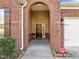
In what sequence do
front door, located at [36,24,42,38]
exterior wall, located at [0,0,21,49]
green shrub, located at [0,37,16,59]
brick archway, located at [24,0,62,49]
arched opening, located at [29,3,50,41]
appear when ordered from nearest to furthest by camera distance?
green shrub, located at [0,37,16,59], exterior wall, located at [0,0,21,49], brick archway, located at [24,0,62,49], arched opening, located at [29,3,50,41], front door, located at [36,24,42,38]

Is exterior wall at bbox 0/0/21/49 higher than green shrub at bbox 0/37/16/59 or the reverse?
higher

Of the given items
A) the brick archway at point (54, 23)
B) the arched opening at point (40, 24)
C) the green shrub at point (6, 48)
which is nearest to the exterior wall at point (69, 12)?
the brick archway at point (54, 23)

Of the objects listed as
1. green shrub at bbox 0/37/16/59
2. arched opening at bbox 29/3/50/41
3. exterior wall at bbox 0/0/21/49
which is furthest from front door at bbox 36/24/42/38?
green shrub at bbox 0/37/16/59

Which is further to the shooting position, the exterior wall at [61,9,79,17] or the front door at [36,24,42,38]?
the front door at [36,24,42,38]

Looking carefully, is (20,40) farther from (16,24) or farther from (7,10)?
(7,10)

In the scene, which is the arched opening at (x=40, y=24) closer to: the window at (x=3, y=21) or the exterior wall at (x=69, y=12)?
the exterior wall at (x=69, y=12)

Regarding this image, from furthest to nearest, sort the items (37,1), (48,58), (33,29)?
(33,29) → (37,1) → (48,58)

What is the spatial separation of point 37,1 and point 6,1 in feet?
9.06

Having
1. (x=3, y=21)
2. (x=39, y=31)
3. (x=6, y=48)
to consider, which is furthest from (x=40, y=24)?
(x=6, y=48)

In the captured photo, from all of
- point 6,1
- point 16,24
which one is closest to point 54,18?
point 16,24

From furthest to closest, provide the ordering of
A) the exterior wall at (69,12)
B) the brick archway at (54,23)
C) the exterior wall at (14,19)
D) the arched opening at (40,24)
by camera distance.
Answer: the arched opening at (40,24)
the brick archway at (54,23)
the exterior wall at (69,12)
the exterior wall at (14,19)

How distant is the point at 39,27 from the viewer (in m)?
28.4

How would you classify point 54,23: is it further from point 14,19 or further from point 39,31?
point 39,31

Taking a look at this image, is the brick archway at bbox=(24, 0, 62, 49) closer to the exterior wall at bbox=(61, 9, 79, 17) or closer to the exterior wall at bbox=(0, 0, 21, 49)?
the exterior wall at bbox=(61, 9, 79, 17)
